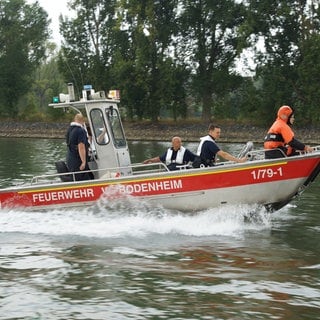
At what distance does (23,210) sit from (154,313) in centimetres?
582

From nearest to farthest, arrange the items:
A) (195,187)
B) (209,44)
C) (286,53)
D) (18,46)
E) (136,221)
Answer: (195,187), (136,221), (286,53), (209,44), (18,46)

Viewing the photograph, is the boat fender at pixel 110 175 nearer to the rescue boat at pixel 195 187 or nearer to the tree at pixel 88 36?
the rescue boat at pixel 195 187

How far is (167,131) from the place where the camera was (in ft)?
173

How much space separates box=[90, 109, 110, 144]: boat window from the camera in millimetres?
13203

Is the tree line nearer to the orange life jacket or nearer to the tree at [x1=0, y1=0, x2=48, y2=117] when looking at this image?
the tree at [x1=0, y1=0, x2=48, y2=117]

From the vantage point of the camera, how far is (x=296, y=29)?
50.2 metres

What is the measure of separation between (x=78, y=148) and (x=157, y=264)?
381cm

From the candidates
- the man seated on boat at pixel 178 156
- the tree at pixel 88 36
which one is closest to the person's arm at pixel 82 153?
the man seated on boat at pixel 178 156

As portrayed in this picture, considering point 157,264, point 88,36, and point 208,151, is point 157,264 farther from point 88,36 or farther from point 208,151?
point 88,36

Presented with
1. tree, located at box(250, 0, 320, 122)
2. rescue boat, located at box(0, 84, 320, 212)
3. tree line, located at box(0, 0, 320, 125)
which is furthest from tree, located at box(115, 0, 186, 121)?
rescue boat, located at box(0, 84, 320, 212)

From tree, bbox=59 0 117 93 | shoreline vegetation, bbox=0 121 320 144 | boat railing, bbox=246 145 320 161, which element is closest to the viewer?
boat railing, bbox=246 145 320 161

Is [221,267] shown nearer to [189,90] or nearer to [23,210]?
[23,210]

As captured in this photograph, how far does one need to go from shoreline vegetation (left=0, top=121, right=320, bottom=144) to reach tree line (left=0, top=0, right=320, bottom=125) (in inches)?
65.1

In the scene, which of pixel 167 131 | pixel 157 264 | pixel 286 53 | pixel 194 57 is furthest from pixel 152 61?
pixel 157 264
